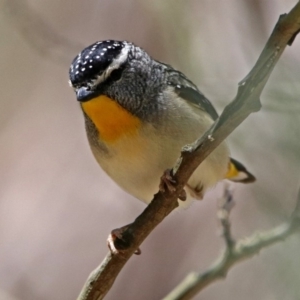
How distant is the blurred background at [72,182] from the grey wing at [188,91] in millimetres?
216

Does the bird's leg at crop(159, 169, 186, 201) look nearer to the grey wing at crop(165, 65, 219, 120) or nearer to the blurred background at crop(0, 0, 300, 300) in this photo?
the grey wing at crop(165, 65, 219, 120)

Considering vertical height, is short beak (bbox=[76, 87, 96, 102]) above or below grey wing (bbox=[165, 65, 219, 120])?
below

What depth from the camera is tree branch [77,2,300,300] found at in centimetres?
114

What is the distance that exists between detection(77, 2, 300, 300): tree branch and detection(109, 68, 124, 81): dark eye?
0.49 m

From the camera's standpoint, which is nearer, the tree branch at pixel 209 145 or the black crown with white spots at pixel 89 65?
the tree branch at pixel 209 145

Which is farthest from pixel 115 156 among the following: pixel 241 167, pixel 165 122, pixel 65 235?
pixel 65 235

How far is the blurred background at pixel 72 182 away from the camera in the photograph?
3.54 meters

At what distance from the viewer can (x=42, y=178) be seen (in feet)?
15.9

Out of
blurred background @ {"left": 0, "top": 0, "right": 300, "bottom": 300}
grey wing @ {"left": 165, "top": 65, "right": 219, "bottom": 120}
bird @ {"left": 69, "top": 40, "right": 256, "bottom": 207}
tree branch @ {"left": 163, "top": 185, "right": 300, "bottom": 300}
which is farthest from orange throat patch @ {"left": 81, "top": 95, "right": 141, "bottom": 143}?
blurred background @ {"left": 0, "top": 0, "right": 300, "bottom": 300}

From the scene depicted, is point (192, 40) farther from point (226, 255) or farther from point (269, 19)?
point (269, 19)

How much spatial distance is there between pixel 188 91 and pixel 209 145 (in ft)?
2.85

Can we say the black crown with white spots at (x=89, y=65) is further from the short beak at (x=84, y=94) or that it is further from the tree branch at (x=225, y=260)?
the tree branch at (x=225, y=260)

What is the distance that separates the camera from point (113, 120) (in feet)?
6.46

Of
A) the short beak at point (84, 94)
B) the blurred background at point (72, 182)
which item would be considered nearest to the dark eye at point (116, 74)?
the short beak at point (84, 94)
